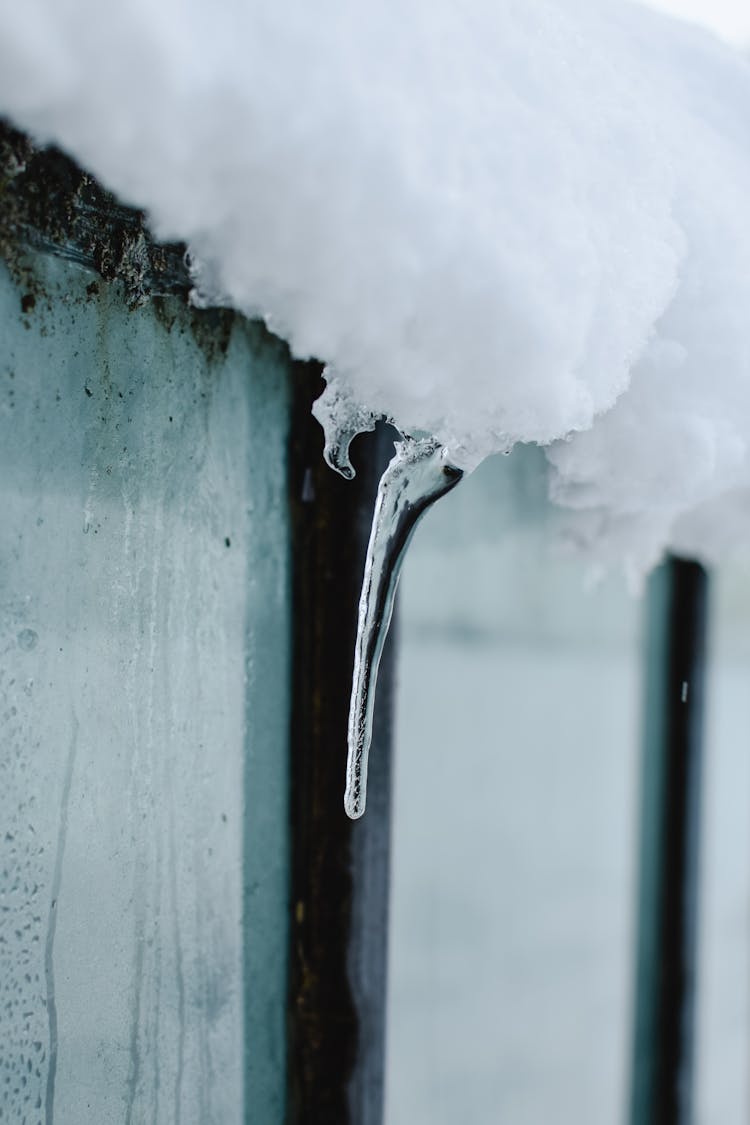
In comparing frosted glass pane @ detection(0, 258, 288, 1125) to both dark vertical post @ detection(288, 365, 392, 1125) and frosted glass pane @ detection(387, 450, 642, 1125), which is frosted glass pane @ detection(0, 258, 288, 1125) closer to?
dark vertical post @ detection(288, 365, 392, 1125)

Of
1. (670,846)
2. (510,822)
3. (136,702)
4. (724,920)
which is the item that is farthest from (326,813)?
(724,920)

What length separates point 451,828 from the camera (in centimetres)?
159

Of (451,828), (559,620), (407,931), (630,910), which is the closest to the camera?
(407,931)

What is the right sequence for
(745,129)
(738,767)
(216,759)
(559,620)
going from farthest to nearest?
(738,767)
(559,620)
(745,129)
(216,759)

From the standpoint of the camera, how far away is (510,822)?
1.76 metres

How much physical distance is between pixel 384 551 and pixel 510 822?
1.07 meters

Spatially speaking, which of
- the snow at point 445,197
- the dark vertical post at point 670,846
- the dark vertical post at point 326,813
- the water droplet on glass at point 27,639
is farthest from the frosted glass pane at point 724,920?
the water droplet on glass at point 27,639

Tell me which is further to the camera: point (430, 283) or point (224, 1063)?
point (224, 1063)

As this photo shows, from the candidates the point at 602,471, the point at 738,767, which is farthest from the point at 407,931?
the point at 738,767

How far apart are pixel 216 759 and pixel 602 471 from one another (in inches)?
18.1

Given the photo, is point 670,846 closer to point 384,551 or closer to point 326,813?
point 326,813

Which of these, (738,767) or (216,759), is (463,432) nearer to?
(216,759)

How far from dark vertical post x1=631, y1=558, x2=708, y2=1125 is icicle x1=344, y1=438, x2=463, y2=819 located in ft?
4.47

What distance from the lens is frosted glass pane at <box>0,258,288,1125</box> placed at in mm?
722
